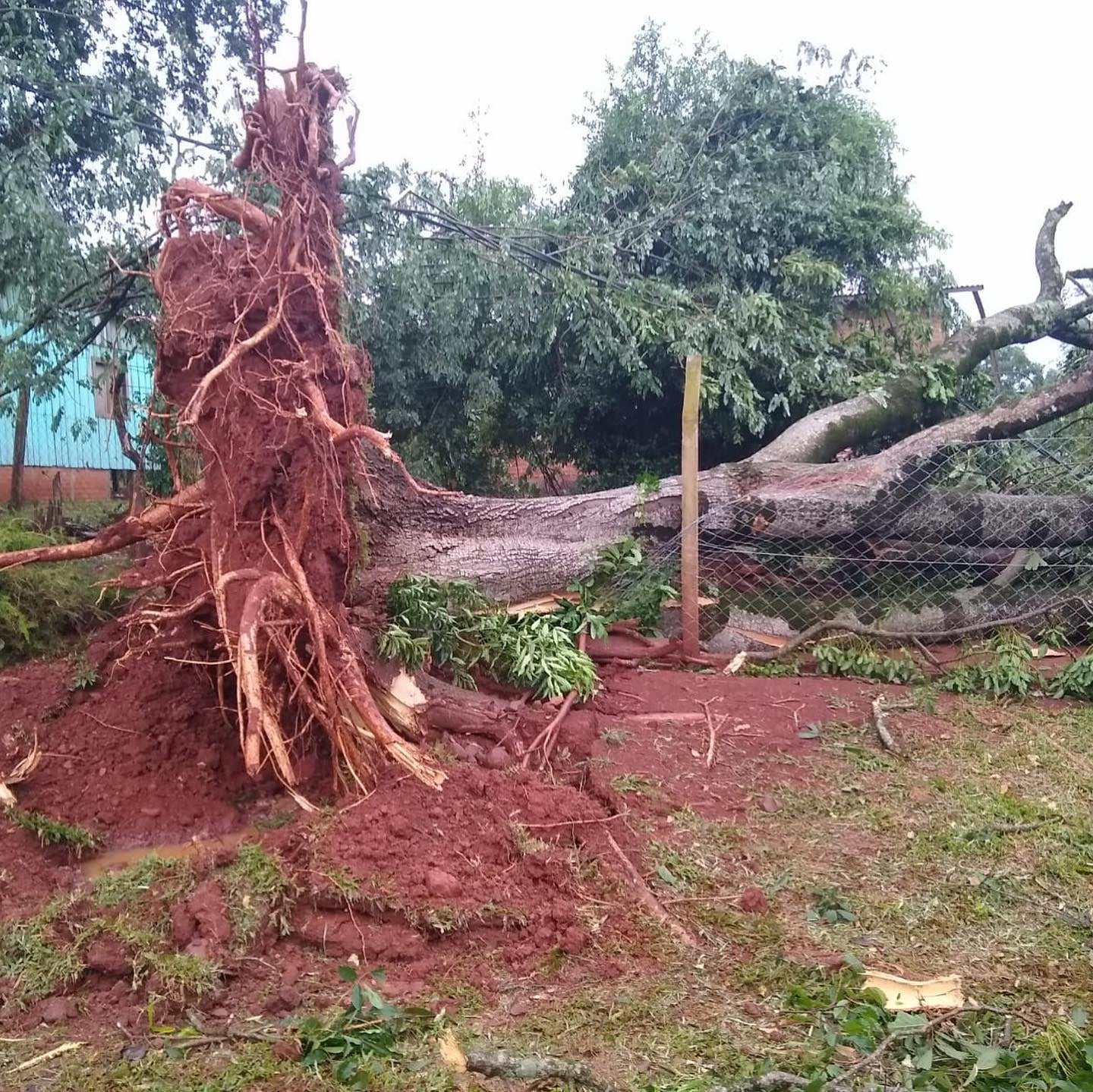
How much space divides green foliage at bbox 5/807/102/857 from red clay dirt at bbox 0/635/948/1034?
4 centimetres

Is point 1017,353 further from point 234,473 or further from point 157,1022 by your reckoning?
point 157,1022

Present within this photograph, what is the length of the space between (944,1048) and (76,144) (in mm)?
7068

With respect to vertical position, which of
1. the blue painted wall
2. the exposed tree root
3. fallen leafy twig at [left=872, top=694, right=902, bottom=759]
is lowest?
fallen leafy twig at [left=872, top=694, right=902, bottom=759]

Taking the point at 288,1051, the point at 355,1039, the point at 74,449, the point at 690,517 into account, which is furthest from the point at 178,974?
the point at 74,449

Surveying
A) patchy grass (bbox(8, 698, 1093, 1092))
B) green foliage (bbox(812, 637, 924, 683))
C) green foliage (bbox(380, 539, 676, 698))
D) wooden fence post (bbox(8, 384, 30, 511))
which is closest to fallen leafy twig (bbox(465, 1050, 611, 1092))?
patchy grass (bbox(8, 698, 1093, 1092))

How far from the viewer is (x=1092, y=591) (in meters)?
5.90

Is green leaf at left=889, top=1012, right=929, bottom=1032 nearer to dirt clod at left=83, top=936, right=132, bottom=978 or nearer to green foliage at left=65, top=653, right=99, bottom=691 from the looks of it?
dirt clod at left=83, top=936, right=132, bottom=978

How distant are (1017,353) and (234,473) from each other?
790 inches

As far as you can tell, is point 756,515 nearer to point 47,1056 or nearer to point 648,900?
point 648,900

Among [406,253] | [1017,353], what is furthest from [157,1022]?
[1017,353]

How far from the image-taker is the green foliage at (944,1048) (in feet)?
7.32

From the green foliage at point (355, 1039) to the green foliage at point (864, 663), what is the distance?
3.65 m

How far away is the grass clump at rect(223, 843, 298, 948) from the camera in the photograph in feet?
9.27

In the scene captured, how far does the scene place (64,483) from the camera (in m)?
13.6
